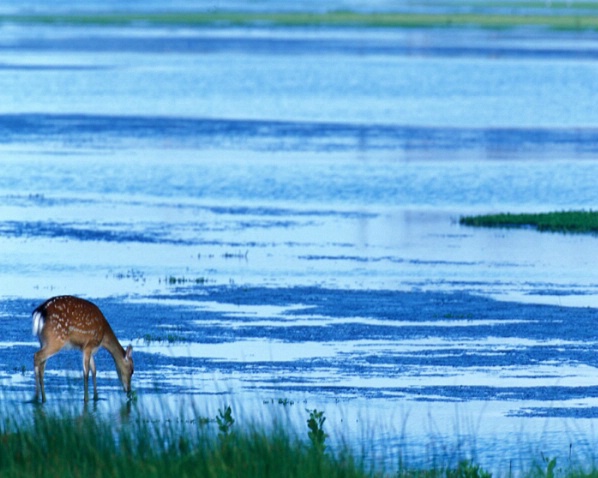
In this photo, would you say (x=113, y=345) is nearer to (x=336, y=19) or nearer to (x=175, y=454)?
(x=175, y=454)

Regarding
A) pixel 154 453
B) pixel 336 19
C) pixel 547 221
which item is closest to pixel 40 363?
pixel 154 453

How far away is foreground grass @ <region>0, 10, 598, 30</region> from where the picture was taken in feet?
424

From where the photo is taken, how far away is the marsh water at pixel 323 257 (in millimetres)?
14625

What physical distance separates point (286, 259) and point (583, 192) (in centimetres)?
1120

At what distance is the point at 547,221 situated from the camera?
89.5 ft

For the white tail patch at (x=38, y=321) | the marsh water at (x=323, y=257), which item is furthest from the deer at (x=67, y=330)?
the marsh water at (x=323, y=257)

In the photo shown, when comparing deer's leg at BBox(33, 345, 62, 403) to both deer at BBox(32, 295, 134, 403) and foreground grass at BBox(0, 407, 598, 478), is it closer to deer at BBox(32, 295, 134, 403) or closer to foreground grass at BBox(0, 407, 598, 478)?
deer at BBox(32, 295, 134, 403)

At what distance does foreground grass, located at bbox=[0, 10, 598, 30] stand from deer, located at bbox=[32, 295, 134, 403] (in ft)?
350

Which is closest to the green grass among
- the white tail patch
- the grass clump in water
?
the white tail patch

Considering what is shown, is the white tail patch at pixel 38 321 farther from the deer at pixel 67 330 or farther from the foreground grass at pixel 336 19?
the foreground grass at pixel 336 19

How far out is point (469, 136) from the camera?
46.0 meters

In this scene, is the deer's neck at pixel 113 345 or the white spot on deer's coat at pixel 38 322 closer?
the white spot on deer's coat at pixel 38 322

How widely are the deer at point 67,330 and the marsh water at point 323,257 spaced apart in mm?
319

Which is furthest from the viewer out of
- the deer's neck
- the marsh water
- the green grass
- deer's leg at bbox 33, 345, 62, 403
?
the green grass
